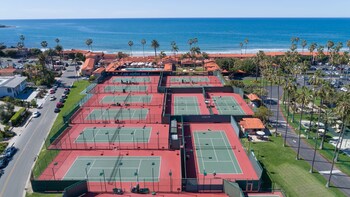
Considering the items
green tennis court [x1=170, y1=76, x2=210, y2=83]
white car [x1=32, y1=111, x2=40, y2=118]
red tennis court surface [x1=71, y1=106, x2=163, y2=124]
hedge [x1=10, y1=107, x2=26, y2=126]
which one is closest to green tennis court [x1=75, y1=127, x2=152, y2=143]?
red tennis court surface [x1=71, y1=106, x2=163, y2=124]

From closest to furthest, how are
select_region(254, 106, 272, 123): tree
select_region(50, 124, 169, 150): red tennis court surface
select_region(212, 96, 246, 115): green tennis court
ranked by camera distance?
select_region(50, 124, 169, 150): red tennis court surface
select_region(254, 106, 272, 123): tree
select_region(212, 96, 246, 115): green tennis court

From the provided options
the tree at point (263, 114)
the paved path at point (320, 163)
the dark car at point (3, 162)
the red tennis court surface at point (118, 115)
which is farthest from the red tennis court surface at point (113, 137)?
the paved path at point (320, 163)

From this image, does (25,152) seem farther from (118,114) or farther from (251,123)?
(251,123)

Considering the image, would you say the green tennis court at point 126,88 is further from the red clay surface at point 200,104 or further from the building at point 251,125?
the building at point 251,125

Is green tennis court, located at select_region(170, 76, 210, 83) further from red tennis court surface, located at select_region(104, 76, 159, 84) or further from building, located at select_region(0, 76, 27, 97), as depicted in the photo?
building, located at select_region(0, 76, 27, 97)

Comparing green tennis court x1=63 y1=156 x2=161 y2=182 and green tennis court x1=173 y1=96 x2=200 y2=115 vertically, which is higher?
green tennis court x1=173 y1=96 x2=200 y2=115
